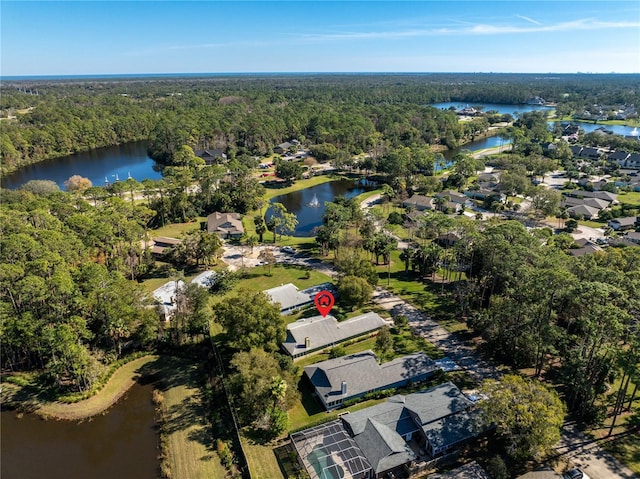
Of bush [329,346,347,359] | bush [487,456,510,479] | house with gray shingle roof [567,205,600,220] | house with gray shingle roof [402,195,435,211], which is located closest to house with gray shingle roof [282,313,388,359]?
bush [329,346,347,359]

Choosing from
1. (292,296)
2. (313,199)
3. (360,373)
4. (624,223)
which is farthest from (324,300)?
(624,223)

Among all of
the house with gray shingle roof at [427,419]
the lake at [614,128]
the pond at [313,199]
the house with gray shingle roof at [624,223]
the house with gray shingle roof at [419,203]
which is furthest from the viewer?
A: the lake at [614,128]

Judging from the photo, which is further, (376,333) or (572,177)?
(572,177)

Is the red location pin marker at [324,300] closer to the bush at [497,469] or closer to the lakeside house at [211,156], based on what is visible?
the bush at [497,469]

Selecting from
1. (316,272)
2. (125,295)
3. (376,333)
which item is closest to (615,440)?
(376,333)

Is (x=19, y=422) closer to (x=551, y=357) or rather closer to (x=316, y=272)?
(x=316, y=272)

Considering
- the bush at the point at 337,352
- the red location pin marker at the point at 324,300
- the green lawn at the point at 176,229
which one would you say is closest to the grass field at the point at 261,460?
the bush at the point at 337,352

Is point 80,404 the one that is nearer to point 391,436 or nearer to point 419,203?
point 391,436

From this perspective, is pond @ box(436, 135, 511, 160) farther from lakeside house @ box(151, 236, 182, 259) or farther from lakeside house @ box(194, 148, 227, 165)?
lakeside house @ box(151, 236, 182, 259)

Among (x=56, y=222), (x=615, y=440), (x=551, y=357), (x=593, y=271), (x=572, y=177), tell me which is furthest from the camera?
(x=572, y=177)
